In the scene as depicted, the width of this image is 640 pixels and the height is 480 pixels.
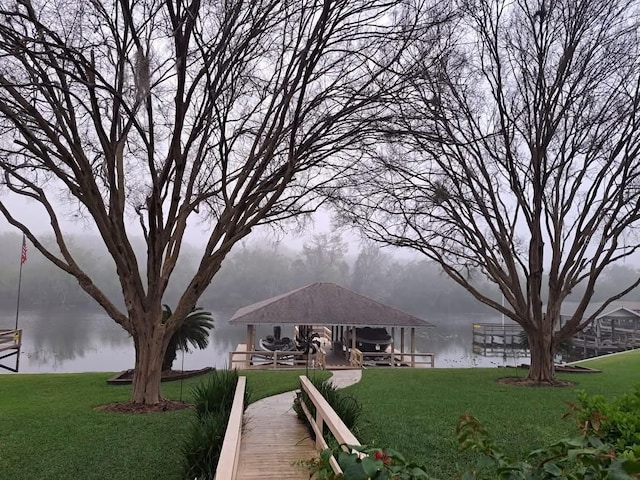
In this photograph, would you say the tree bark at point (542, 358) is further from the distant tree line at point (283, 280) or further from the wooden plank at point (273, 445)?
the distant tree line at point (283, 280)

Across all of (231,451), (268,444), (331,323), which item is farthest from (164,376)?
(231,451)

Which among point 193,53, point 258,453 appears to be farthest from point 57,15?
point 258,453

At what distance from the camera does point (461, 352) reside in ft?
123

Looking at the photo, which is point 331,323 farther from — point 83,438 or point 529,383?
point 83,438

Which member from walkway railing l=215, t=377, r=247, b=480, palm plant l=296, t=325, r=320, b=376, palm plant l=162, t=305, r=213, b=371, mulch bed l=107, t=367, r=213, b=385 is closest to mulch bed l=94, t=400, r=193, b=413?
mulch bed l=107, t=367, r=213, b=385

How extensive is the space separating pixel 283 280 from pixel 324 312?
4965cm

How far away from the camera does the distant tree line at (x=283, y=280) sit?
65438 millimetres

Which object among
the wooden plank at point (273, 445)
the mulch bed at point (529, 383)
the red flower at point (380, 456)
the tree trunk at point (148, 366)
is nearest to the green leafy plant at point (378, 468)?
the red flower at point (380, 456)

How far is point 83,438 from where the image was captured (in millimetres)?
7340

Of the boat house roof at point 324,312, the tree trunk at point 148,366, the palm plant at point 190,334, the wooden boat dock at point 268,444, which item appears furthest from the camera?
the boat house roof at point 324,312

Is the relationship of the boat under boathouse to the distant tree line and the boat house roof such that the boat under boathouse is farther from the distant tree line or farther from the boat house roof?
the distant tree line

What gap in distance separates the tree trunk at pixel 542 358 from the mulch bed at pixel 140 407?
8893mm

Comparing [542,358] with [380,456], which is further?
[542,358]

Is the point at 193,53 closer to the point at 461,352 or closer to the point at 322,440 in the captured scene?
the point at 322,440
